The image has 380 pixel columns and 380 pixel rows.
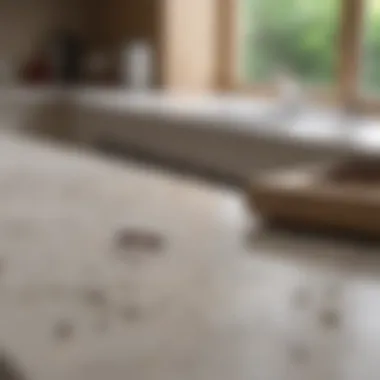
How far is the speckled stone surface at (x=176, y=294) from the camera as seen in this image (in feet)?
1.95

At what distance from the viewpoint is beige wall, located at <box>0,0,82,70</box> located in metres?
3.36

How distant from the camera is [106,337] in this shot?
64 centimetres

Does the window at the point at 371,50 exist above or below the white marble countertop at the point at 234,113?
above

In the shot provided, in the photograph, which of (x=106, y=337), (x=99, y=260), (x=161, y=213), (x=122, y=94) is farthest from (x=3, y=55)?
(x=106, y=337)

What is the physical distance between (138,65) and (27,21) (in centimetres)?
57

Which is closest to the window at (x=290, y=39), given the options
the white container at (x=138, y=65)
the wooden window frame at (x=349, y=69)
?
the wooden window frame at (x=349, y=69)

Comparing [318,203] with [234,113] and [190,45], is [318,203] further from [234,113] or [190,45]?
[190,45]

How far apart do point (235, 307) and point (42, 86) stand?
8.84 ft

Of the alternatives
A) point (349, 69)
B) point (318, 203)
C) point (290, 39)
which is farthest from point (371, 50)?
point (318, 203)

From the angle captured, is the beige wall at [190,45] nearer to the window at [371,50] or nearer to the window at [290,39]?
the window at [290,39]

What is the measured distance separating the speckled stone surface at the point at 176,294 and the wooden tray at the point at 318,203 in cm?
3

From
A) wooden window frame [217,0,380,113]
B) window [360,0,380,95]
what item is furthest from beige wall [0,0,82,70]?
window [360,0,380,95]

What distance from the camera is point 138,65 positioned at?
3145 millimetres

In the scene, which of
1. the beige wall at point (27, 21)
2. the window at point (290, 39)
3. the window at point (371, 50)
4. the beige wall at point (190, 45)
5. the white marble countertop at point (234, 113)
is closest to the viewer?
the white marble countertop at point (234, 113)
